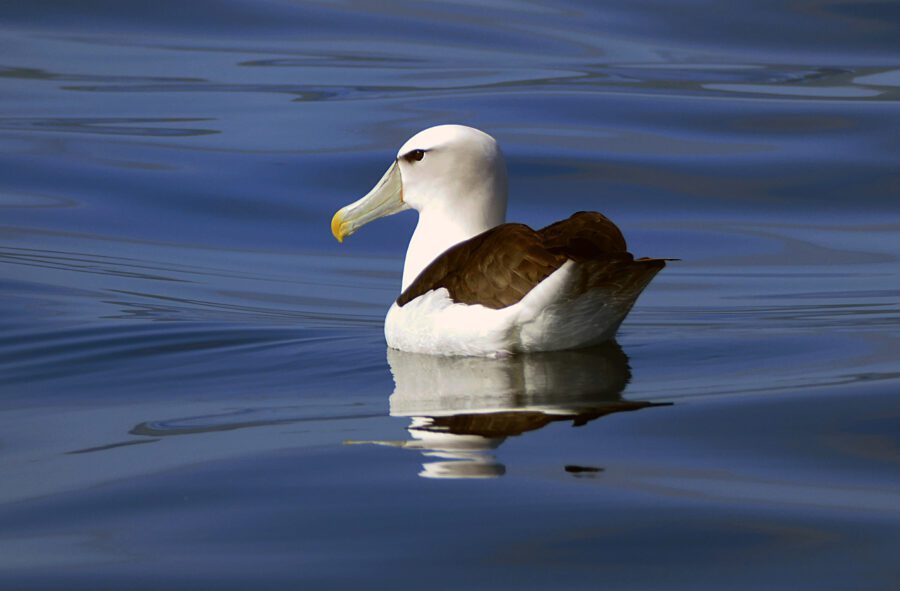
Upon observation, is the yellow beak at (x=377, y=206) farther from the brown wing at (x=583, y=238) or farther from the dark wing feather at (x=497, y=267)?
the brown wing at (x=583, y=238)

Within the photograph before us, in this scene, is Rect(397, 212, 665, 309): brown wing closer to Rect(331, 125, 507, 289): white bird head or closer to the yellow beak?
Rect(331, 125, 507, 289): white bird head

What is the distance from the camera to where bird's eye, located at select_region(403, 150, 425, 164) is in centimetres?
739

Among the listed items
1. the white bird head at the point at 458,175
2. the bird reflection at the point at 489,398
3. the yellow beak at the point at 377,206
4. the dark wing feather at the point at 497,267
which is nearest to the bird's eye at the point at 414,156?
the white bird head at the point at 458,175

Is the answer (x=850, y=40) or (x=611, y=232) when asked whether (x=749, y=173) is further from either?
(x=611, y=232)

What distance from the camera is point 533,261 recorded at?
20.6ft

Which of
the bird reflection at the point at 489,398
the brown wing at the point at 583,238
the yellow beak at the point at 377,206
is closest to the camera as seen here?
the bird reflection at the point at 489,398

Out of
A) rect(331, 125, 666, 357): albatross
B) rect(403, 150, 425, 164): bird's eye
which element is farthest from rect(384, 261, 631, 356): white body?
rect(403, 150, 425, 164): bird's eye

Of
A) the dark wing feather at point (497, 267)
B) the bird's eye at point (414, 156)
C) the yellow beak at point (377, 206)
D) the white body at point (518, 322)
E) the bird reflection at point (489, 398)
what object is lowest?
the bird reflection at point (489, 398)

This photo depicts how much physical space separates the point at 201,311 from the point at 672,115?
23.4 feet

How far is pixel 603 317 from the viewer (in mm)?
6711

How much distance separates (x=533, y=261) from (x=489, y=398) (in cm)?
55

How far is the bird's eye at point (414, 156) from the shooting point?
24.3ft

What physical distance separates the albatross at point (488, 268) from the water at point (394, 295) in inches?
5.8

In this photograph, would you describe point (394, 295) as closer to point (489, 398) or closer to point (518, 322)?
point (518, 322)
